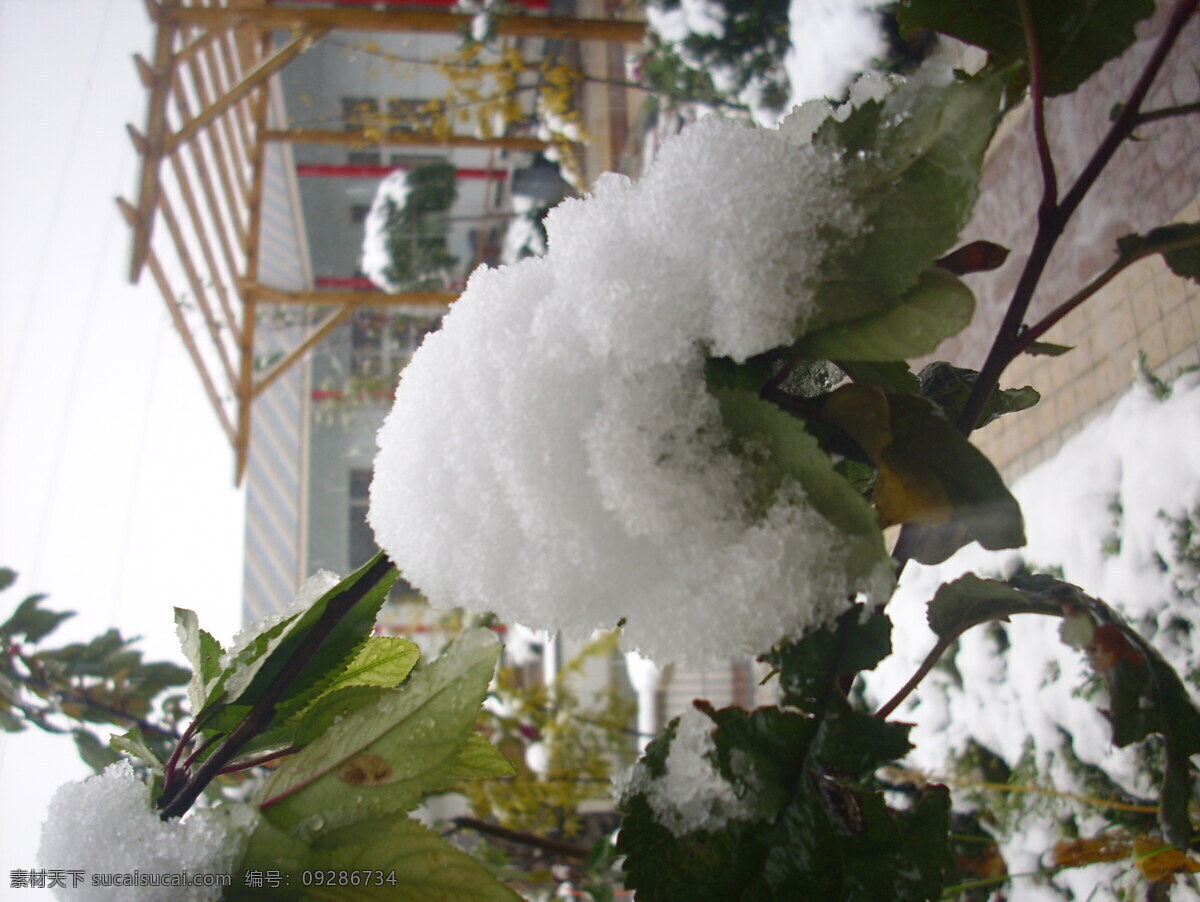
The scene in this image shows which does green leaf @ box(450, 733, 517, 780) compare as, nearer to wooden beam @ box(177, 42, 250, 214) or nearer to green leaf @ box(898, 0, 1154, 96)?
green leaf @ box(898, 0, 1154, 96)

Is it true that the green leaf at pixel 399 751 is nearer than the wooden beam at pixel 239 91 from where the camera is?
Yes

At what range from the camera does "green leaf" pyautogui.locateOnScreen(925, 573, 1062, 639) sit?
0.23m

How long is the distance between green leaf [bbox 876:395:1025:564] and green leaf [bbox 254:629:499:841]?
0.37ft

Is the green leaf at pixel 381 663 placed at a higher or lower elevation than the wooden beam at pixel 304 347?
lower

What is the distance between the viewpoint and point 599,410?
0.64 feet

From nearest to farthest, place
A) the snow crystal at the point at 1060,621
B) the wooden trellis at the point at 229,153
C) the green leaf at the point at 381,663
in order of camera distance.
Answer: the green leaf at the point at 381,663 < the snow crystal at the point at 1060,621 < the wooden trellis at the point at 229,153

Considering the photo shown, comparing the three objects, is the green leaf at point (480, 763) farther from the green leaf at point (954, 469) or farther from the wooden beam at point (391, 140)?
the wooden beam at point (391, 140)

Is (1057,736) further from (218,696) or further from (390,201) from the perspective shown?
(390,201)

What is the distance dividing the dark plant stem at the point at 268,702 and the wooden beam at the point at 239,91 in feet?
5.14

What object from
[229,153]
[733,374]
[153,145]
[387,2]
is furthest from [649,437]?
[229,153]

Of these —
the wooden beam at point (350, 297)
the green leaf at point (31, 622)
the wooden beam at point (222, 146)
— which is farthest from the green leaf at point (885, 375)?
the wooden beam at point (350, 297)

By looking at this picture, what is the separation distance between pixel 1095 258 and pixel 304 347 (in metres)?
1.80

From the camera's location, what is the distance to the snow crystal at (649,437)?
0.62 ft

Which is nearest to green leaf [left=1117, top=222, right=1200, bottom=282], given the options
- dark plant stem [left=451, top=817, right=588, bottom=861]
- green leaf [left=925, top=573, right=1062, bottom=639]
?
green leaf [left=925, top=573, right=1062, bottom=639]
